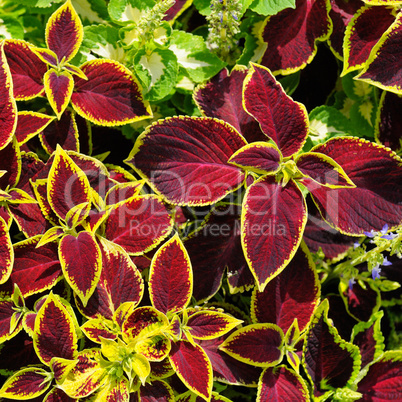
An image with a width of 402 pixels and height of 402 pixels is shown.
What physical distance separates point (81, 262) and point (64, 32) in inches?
23.5

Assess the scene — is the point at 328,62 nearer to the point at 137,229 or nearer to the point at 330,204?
the point at 330,204

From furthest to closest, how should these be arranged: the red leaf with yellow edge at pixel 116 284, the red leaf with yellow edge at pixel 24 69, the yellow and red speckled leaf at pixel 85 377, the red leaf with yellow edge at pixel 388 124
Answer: the red leaf with yellow edge at pixel 388 124, the red leaf with yellow edge at pixel 24 69, the red leaf with yellow edge at pixel 116 284, the yellow and red speckled leaf at pixel 85 377

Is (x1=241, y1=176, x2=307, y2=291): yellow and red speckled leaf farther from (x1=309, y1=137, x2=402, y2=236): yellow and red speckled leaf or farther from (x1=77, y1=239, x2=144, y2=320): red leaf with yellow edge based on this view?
(x1=77, y1=239, x2=144, y2=320): red leaf with yellow edge

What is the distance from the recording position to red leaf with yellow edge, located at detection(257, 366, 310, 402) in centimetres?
108

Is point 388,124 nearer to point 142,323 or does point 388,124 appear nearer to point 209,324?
point 209,324

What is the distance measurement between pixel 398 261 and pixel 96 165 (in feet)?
2.96

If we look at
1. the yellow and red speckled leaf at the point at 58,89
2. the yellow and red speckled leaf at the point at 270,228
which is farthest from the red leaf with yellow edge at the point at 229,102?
the yellow and red speckled leaf at the point at 58,89

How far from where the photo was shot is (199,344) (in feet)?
3.68

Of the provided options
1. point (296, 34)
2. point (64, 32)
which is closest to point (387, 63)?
point (296, 34)

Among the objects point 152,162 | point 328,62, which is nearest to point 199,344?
point 152,162

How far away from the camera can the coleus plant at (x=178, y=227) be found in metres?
1.01

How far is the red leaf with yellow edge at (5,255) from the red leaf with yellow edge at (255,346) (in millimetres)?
507

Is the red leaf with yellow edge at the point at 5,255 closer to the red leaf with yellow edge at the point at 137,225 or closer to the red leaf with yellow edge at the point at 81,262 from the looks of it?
the red leaf with yellow edge at the point at 81,262

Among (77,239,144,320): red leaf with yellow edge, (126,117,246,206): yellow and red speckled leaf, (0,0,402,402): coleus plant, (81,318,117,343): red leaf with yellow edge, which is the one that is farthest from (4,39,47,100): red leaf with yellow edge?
(81,318,117,343): red leaf with yellow edge
